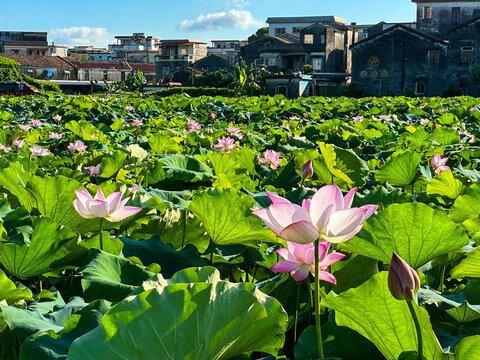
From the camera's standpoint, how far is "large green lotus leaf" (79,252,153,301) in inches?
37.8

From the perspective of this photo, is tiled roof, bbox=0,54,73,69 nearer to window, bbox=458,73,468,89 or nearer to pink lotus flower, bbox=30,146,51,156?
window, bbox=458,73,468,89

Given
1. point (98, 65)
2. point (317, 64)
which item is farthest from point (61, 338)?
point (98, 65)

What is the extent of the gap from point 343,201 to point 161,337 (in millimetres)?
352

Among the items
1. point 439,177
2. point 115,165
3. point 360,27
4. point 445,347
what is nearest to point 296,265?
point 445,347

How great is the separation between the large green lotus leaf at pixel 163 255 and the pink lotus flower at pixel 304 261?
1.08 feet

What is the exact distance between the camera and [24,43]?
74.9 m

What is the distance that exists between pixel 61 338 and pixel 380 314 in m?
0.41

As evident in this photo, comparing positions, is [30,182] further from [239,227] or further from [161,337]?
[161,337]

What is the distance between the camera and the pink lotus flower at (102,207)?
1161 mm

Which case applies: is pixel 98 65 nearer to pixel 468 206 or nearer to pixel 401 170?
pixel 401 170

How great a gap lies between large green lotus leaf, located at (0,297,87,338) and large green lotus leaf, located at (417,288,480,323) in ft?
1.80

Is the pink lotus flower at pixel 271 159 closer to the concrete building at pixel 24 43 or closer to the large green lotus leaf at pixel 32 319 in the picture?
the large green lotus leaf at pixel 32 319

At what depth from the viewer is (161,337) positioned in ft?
2.13

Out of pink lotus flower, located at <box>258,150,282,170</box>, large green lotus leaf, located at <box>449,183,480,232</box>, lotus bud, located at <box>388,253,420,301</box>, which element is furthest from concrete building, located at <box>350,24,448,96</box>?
lotus bud, located at <box>388,253,420,301</box>
